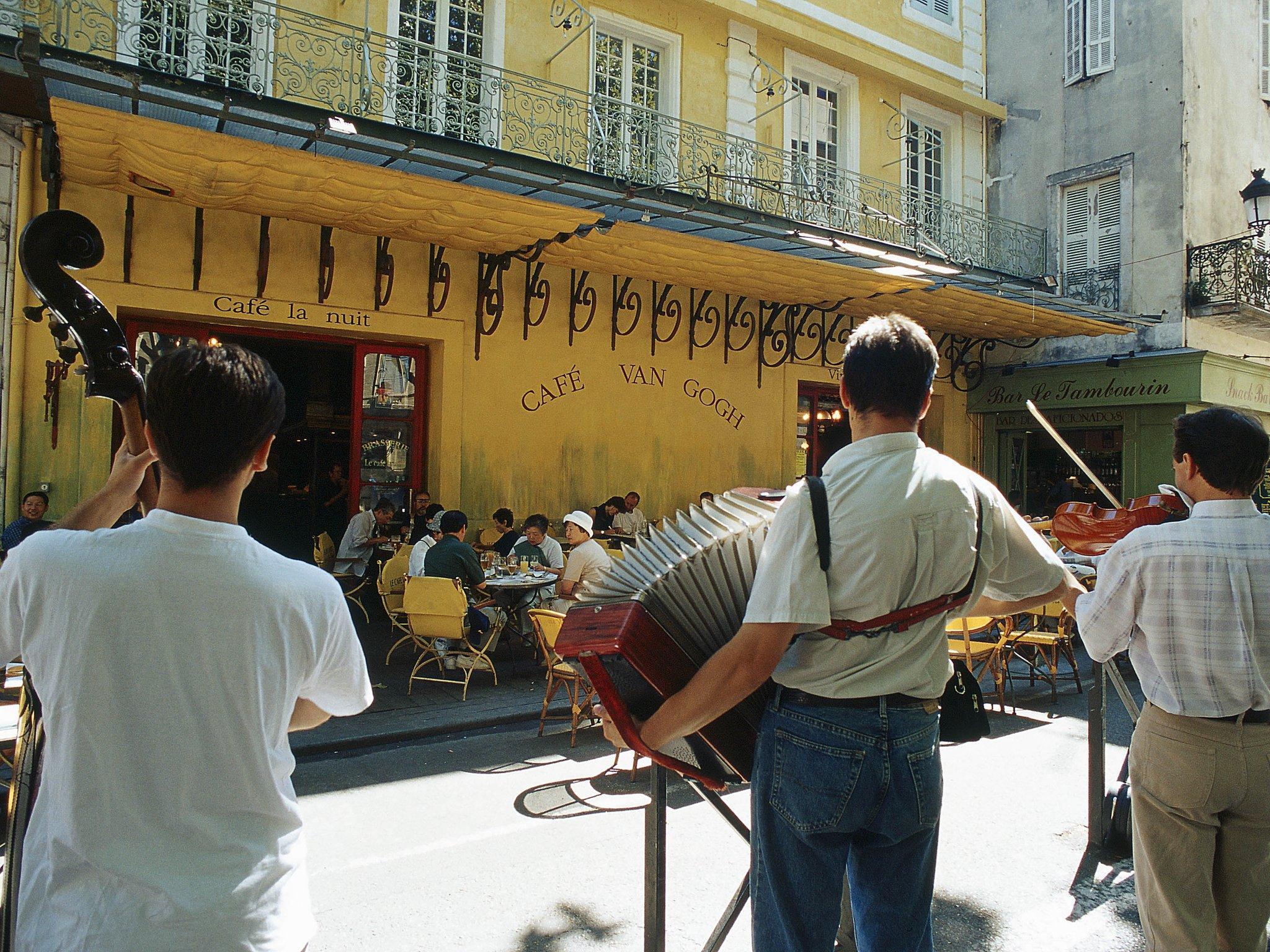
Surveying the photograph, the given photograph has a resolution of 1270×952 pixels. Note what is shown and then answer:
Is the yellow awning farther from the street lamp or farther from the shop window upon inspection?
the street lamp

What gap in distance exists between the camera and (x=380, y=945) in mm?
3414

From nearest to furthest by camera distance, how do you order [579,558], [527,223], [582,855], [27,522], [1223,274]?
[582,855], [27,522], [579,558], [527,223], [1223,274]

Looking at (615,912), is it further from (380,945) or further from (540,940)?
(380,945)

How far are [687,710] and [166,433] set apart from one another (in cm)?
110

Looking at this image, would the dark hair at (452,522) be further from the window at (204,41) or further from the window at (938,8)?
the window at (938,8)

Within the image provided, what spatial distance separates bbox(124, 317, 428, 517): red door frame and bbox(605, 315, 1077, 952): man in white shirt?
9.51 m

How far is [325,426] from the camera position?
642 inches

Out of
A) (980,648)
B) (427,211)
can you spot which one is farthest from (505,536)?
(980,648)

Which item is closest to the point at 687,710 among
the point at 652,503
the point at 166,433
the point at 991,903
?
the point at 166,433

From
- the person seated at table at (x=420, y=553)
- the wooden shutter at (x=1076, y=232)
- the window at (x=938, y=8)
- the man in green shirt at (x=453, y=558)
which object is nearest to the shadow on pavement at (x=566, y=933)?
the man in green shirt at (x=453, y=558)

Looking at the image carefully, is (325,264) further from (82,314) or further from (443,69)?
(82,314)

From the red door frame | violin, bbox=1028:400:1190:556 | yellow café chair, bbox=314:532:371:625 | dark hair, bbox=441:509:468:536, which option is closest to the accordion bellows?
violin, bbox=1028:400:1190:556

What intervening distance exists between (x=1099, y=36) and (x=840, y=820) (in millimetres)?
18134

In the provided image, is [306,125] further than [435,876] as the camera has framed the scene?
Yes
